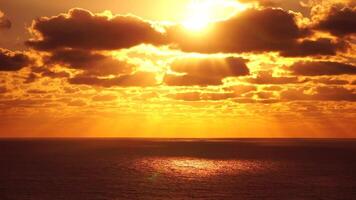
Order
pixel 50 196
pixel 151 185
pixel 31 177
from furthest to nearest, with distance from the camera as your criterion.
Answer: pixel 31 177, pixel 151 185, pixel 50 196

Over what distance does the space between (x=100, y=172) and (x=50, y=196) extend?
43.9 meters

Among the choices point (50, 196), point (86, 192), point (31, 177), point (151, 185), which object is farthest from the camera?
point (31, 177)

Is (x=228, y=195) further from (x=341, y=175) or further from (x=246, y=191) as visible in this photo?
(x=341, y=175)

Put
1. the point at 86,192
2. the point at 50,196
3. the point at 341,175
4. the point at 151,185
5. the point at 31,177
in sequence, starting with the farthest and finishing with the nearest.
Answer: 1. the point at 341,175
2. the point at 31,177
3. the point at 151,185
4. the point at 86,192
5. the point at 50,196

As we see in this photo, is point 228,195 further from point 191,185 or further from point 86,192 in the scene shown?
point 86,192

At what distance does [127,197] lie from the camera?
251 ft

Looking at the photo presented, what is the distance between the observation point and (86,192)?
8200 centimetres

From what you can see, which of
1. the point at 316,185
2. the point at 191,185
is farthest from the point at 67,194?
the point at 316,185

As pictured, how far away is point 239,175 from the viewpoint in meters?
117

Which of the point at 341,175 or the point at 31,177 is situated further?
the point at 341,175

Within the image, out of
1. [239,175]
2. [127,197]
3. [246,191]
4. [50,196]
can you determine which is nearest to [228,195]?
[246,191]

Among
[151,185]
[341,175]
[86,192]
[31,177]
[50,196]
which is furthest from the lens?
[341,175]

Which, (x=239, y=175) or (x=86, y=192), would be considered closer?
(x=86, y=192)

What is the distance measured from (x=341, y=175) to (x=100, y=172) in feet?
200
